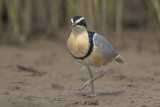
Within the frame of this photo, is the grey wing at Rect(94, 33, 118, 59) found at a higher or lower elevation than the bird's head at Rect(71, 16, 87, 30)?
lower

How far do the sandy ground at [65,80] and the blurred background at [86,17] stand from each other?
1.27 ft

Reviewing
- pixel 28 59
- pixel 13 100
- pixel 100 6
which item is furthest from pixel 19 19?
pixel 13 100

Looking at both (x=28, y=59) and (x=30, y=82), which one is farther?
(x=28, y=59)

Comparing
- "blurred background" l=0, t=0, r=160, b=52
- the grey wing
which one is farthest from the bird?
"blurred background" l=0, t=0, r=160, b=52

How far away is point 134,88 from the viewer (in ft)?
21.0

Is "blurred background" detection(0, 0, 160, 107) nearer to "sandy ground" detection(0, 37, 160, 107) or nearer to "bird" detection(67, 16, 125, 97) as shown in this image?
"sandy ground" detection(0, 37, 160, 107)

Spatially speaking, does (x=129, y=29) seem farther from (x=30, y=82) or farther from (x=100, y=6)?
(x=30, y=82)

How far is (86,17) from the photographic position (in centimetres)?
914

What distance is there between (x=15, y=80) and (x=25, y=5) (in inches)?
147

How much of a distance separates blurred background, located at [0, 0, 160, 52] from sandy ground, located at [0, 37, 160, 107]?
389 mm

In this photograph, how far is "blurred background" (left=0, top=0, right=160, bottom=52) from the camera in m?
9.29

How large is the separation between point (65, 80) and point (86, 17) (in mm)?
2475

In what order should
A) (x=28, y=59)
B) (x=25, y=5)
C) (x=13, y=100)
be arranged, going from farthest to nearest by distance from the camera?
1. (x=25, y=5)
2. (x=28, y=59)
3. (x=13, y=100)

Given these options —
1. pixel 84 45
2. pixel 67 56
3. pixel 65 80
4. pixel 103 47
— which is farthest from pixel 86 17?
pixel 84 45
